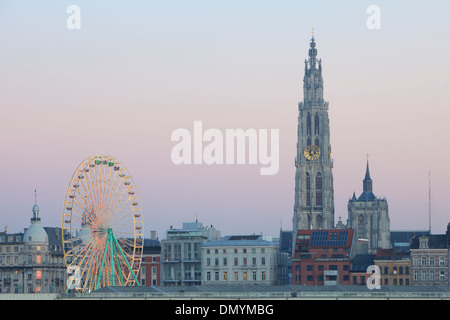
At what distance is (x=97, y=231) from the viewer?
18312 cm

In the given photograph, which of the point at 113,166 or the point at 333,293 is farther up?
the point at 113,166

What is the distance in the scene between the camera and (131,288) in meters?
184

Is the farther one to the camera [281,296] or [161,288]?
[161,288]

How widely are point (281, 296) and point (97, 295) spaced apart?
24102mm
